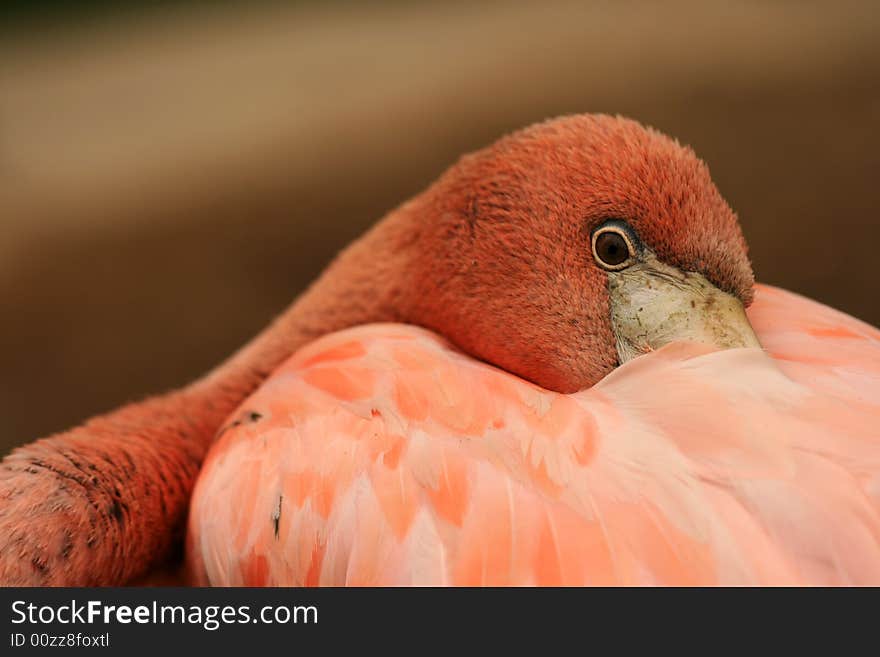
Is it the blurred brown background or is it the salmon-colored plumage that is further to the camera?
the blurred brown background

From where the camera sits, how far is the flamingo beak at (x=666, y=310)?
2.66 ft

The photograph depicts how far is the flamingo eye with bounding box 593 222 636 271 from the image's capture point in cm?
85

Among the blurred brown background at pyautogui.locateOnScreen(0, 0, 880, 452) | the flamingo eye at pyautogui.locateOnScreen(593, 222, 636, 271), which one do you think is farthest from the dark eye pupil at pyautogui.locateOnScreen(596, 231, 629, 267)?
the blurred brown background at pyautogui.locateOnScreen(0, 0, 880, 452)

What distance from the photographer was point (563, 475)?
2.21 feet

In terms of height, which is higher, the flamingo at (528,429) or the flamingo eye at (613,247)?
the flamingo eye at (613,247)

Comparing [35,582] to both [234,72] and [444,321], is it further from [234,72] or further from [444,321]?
[234,72]

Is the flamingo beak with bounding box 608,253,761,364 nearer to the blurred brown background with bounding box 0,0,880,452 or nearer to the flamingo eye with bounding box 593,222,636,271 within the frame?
the flamingo eye with bounding box 593,222,636,271

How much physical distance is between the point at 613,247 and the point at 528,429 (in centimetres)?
23

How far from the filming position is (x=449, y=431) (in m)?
0.72

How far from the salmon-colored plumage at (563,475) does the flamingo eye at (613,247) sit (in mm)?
112

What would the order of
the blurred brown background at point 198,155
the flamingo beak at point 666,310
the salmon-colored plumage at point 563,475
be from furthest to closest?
the blurred brown background at point 198,155 < the flamingo beak at point 666,310 < the salmon-colored plumage at point 563,475

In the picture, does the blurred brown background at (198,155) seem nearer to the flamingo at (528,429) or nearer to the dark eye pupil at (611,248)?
the flamingo at (528,429)

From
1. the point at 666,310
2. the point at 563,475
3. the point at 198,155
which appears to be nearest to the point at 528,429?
the point at 563,475

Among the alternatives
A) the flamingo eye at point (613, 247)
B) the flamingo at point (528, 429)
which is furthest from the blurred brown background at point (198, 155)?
the flamingo eye at point (613, 247)
